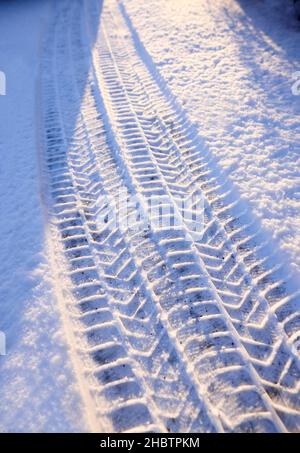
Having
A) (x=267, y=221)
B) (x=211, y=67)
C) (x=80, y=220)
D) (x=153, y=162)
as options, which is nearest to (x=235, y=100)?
(x=211, y=67)

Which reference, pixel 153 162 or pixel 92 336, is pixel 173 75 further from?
pixel 92 336

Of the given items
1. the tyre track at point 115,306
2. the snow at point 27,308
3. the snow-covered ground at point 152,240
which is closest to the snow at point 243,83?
the snow-covered ground at point 152,240

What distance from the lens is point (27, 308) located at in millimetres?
3117

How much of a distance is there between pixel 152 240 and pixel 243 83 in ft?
11.5

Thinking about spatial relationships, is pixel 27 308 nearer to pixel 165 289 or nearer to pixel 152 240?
pixel 165 289

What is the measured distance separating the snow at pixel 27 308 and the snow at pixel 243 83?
93.0 inches

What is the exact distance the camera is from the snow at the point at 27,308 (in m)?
2.56

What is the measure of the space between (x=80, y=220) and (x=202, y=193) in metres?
1.51

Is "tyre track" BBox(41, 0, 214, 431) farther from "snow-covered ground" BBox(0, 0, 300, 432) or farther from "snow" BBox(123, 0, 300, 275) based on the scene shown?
"snow" BBox(123, 0, 300, 275)

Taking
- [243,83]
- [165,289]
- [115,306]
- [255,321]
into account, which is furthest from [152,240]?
[243,83]

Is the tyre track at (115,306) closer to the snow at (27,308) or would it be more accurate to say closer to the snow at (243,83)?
the snow at (27,308)

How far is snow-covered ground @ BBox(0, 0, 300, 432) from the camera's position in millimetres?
2637

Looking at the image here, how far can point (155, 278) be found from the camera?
130 inches

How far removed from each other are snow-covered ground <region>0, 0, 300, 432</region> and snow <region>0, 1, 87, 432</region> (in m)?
0.01
